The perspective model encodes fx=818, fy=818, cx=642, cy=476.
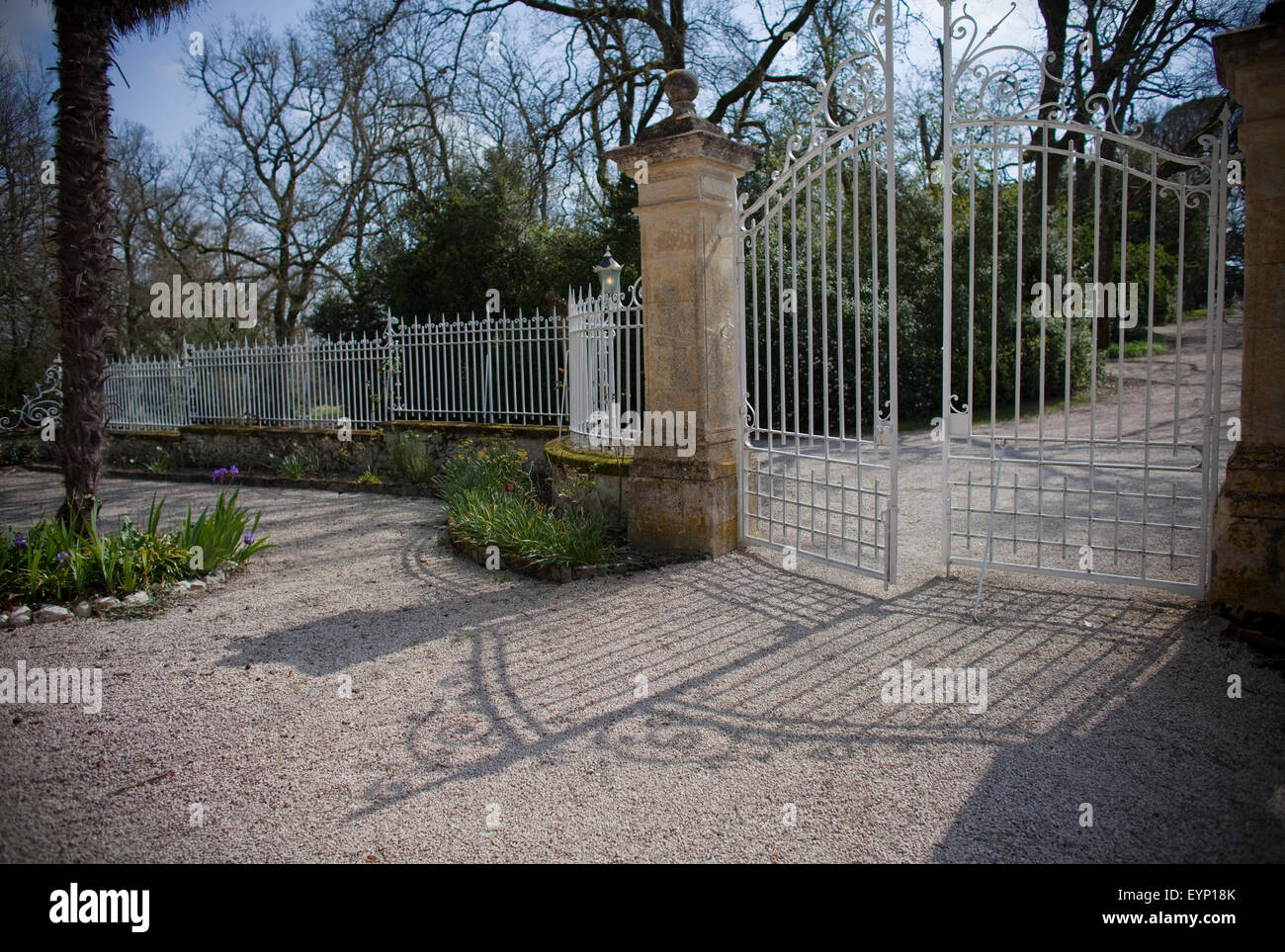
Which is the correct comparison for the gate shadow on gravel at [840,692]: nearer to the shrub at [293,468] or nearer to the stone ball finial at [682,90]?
the stone ball finial at [682,90]

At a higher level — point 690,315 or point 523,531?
point 690,315

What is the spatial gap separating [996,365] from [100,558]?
8569 mm

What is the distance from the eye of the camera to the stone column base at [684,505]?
5984 millimetres

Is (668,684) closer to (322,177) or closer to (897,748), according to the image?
(897,748)

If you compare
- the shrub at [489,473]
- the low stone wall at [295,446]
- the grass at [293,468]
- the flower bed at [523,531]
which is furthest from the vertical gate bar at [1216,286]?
the grass at [293,468]

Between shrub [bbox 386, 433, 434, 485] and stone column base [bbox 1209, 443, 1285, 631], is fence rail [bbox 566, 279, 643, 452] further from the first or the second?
stone column base [bbox 1209, 443, 1285, 631]

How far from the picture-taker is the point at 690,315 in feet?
19.4

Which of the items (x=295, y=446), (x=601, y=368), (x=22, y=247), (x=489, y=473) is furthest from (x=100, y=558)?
(x=22, y=247)

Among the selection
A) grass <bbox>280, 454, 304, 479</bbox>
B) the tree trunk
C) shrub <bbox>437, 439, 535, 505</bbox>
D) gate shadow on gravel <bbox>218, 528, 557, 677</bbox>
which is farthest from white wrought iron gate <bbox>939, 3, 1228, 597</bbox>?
grass <bbox>280, 454, 304, 479</bbox>

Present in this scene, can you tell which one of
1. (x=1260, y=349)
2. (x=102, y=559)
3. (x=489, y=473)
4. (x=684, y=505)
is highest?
(x=1260, y=349)

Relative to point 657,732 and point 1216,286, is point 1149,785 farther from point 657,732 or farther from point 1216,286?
point 1216,286

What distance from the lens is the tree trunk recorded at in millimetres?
6184

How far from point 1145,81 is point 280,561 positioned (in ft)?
59.2
